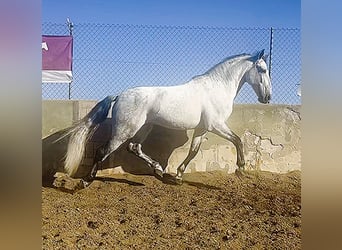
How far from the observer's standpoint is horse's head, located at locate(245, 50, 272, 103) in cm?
266

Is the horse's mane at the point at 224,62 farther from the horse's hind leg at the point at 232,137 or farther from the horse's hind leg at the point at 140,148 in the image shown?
the horse's hind leg at the point at 140,148

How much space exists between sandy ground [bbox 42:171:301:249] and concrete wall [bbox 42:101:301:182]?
0.20ft

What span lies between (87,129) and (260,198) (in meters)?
1.03

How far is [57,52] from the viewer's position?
2.44 meters

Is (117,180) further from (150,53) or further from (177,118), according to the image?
(150,53)

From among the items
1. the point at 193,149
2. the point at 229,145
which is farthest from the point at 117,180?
the point at 229,145

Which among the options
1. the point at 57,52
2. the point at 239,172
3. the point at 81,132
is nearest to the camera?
the point at 57,52

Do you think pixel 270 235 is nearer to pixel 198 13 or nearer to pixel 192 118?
pixel 192 118

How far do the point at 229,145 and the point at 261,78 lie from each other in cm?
42

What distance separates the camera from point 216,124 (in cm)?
262

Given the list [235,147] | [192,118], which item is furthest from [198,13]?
[235,147]

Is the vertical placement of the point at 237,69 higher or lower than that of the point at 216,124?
higher

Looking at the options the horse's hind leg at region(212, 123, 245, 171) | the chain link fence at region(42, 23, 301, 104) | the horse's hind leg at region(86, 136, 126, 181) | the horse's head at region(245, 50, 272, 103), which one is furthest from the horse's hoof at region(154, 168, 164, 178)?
the horse's head at region(245, 50, 272, 103)

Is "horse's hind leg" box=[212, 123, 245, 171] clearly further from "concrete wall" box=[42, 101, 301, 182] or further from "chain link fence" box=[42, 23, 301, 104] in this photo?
"chain link fence" box=[42, 23, 301, 104]
